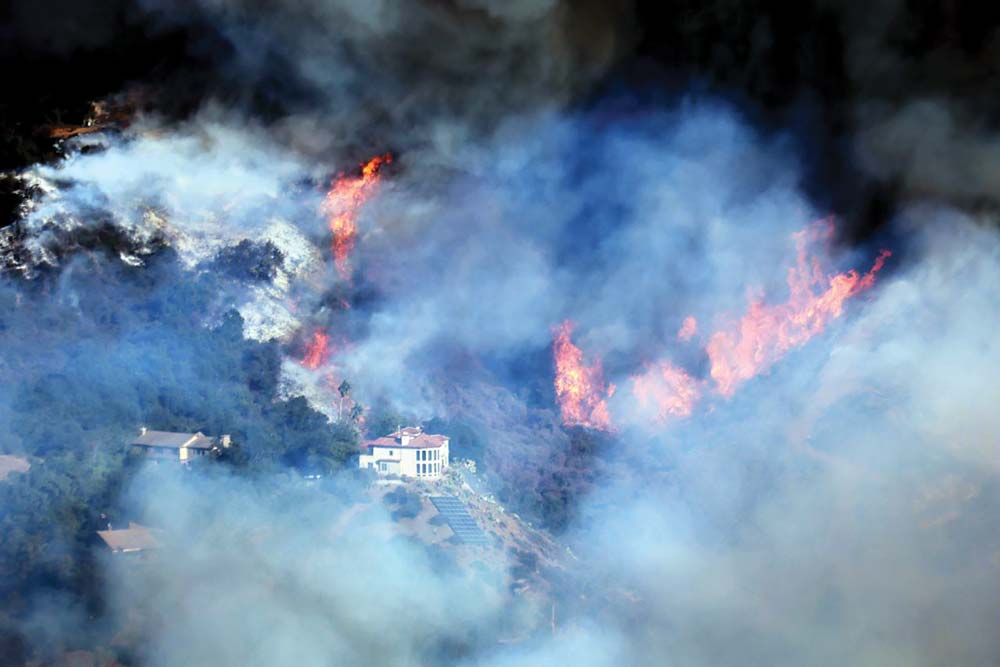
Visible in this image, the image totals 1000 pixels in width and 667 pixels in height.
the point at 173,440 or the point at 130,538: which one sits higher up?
the point at 173,440

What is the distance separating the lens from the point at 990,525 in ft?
92.1

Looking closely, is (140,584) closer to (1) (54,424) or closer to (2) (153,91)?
(1) (54,424)

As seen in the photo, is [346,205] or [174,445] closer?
[174,445]

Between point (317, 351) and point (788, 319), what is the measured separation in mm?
10884

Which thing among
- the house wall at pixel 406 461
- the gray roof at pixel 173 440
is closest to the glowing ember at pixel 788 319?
the house wall at pixel 406 461

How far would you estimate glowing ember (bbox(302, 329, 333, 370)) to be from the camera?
33.9 meters

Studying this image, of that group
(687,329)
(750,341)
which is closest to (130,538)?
(687,329)

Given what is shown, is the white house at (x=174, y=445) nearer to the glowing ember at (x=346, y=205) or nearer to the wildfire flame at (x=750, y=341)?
the glowing ember at (x=346, y=205)

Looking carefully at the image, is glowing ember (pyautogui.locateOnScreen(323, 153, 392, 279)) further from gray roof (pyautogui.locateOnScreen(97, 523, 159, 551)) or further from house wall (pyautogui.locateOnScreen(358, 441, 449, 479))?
gray roof (pyautogui.locateOnScreen(97, 523, 159, 551))

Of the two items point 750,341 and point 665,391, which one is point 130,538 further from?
point 750,341

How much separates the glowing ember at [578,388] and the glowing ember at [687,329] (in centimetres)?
197

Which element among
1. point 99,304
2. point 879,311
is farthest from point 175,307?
point 879,311

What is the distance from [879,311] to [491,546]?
10203 millimetres

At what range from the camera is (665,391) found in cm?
3338
